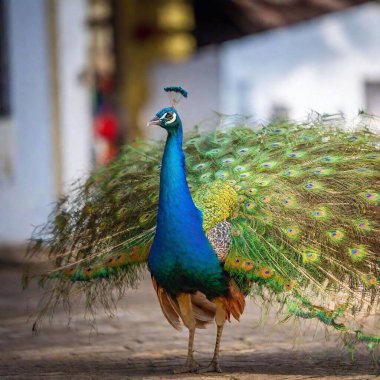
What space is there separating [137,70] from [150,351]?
24.3 ft

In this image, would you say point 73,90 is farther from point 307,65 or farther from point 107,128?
point 307,65

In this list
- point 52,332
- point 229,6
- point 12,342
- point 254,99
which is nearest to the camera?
point 12,342

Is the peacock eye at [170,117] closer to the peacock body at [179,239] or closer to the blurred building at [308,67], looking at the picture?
the peacock body at [179,239]

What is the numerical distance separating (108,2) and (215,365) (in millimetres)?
9217

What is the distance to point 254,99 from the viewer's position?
18094 millimetres

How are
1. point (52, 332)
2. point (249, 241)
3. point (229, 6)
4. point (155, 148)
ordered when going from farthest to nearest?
point (229, 6) → point (52, 332) → point (155, 148) → point (249, 241)

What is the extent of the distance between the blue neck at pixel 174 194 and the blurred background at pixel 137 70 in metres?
3.77

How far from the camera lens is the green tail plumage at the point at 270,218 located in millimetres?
5324

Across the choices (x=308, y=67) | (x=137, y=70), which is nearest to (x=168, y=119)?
(x=137, y=70)

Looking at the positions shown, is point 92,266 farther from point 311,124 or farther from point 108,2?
point 108,2

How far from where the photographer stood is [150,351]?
677cm

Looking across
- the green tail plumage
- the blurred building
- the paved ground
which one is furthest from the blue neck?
the blurred building

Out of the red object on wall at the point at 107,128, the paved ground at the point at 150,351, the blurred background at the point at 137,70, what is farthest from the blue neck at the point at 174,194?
the red object on wall at the point at 107,128

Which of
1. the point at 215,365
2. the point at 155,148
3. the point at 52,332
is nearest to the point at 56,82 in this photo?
the point at 52,332
